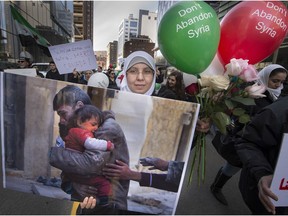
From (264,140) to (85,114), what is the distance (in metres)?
0.99

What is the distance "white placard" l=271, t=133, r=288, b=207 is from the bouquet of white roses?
28 centimetres

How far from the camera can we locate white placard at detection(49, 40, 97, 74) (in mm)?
2999

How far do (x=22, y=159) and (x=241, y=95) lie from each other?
1.23 metres

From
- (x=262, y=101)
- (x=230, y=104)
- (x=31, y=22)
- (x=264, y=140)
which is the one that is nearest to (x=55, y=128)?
(x=230, y=104)

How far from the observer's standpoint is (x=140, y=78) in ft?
5.26

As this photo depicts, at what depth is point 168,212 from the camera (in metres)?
1.32

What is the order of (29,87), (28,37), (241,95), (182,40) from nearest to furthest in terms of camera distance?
1. (29,87)
2. (241,95)
3. (182,40)
4. (28,37)

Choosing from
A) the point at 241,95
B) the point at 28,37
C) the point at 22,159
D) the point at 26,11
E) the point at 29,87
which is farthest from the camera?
the point at 26,11

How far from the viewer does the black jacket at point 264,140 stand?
1286 millimetres

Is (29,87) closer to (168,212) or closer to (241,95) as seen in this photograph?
(168,212)

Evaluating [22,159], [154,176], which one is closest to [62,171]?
[22,159]

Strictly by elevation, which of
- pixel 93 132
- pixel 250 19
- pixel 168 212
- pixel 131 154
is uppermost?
pixel 250 19

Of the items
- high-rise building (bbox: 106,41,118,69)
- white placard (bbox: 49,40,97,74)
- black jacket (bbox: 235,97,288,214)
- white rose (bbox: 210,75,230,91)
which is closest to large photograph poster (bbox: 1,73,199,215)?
white rose (bbox: 210,75,230,91)

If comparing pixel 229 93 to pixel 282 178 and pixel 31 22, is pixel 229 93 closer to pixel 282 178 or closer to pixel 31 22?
pixel 282 178
